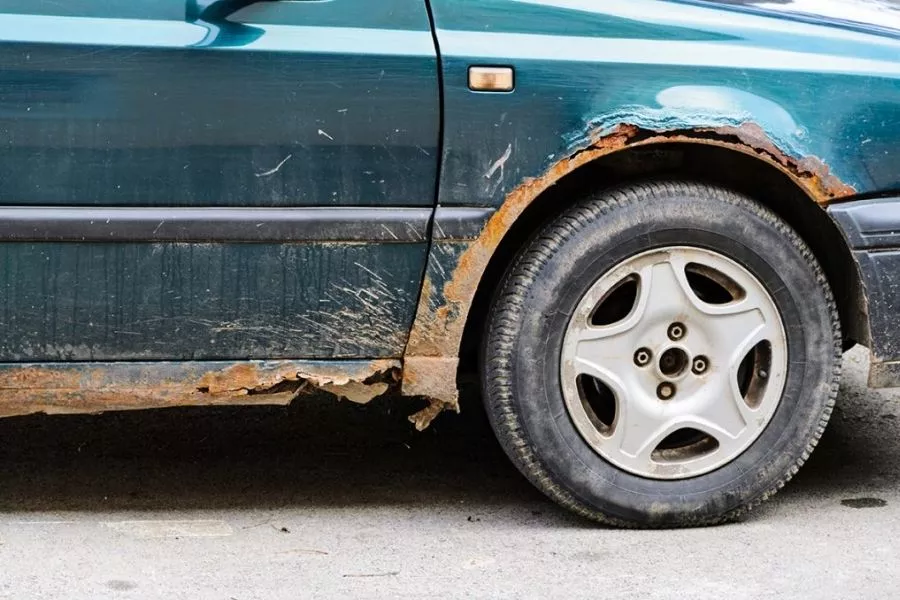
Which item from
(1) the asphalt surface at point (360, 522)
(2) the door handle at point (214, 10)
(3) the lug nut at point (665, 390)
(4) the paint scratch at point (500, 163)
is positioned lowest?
(1) the asphalt surface at point (360, 522)

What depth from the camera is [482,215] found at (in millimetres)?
3172

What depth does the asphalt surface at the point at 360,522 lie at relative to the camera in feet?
10.2

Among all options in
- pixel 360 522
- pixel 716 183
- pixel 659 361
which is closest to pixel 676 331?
pixel 659 361

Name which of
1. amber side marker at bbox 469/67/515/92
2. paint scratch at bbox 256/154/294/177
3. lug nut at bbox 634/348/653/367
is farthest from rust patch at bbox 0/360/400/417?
amber side marker at bbox 469/67/515/92

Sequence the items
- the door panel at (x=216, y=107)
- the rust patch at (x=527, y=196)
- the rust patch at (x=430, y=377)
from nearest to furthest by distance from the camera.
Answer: the door panel at (x=216, y=107) → the rust patch at (x=527, y=196) → the rust patch at (x=430, y=377)

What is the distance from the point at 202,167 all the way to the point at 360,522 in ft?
3.11

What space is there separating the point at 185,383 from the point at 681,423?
1.13 metres

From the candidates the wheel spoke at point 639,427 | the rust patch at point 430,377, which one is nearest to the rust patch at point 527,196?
the rust patch at point 430,377

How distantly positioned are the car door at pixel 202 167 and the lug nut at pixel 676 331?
0.59 meters

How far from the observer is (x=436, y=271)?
10.5 feet

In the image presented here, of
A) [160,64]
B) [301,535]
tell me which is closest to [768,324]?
[301,535]

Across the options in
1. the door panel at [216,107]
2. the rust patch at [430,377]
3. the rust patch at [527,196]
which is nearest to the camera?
the door panel at [216,107]

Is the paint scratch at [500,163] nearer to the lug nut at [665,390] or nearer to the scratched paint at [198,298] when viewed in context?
the scratched paint at [198,298]

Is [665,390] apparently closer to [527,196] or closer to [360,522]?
[527,196]
